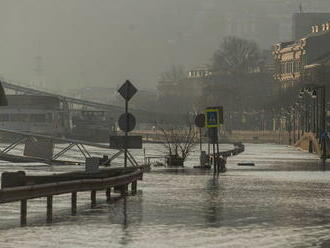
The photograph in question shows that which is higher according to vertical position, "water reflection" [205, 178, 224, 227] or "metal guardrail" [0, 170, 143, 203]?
"metal guardrail" [0, 170, 143, 203]

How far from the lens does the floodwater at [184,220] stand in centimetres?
2339

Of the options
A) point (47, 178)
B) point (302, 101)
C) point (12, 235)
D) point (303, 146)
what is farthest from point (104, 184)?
point (302, 101)

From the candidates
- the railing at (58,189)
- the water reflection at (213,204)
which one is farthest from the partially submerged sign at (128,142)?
the railing at (58,189)

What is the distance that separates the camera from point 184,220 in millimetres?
28391

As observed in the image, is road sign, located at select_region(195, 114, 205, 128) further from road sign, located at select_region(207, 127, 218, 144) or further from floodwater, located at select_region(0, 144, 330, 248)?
floodwater, located at select_region(0, 144, 330, 248)

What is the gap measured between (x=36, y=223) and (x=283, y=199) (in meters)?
11.1

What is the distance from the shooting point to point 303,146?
137625 mm

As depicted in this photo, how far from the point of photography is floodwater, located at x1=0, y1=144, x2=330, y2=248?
23391mm

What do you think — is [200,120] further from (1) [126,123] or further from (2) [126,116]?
(2) [126,116]

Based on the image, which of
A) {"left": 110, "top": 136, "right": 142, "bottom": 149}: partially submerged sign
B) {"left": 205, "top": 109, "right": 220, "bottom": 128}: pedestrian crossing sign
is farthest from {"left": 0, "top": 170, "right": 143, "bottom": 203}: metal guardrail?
{"left": 205, "top": 109, "right": 220, "bottom": 128}: pedestrian crossing sign

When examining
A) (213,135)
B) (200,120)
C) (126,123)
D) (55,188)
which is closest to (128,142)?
(126,123)

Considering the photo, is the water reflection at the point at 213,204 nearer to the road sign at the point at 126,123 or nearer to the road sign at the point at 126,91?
the road sign at the point at 126,123

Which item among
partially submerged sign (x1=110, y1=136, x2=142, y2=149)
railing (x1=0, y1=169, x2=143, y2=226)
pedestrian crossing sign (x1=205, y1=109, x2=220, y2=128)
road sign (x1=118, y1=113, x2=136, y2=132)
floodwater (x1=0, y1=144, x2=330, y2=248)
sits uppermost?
pedestrian crossing sign (x1=205, y1=109, x2=220, y2=128)

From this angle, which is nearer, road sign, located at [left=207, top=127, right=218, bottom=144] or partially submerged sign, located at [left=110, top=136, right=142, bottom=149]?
partially submerged sign, located at [left=110, top=136, right=142, bottom=149]
